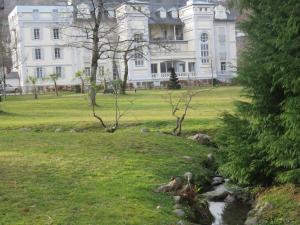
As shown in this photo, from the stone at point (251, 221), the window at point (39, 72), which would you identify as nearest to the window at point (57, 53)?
the window at point (39, 72)

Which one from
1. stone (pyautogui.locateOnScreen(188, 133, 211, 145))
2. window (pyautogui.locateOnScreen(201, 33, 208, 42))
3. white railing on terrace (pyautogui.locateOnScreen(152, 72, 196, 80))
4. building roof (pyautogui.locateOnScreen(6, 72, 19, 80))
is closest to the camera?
stone (pyautogui.locateOnScreen(188, 133, 211, 145))

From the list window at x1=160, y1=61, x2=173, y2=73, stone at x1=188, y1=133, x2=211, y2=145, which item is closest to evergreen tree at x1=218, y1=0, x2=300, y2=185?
stone at x1=188, y1=133, x2=211, y2=145

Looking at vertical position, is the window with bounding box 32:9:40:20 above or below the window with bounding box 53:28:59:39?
above

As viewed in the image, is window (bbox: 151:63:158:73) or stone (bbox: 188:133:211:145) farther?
window (bbox: 151:63:158:73)

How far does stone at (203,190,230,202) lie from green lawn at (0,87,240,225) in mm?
1003

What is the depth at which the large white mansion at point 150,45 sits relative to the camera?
244ft

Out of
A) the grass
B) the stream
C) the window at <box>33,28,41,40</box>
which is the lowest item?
the stream

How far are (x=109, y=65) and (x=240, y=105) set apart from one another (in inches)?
2624

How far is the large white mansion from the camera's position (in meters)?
74.5

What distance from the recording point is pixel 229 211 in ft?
36.8

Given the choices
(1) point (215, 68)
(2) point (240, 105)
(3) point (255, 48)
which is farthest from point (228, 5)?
(1) point (215, 68)

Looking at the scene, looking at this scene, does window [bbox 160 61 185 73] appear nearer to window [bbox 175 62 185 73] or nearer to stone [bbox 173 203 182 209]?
window [bbox 175 62 185 73]

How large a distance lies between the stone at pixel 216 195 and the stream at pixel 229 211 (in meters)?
0.14

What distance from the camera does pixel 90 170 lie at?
12.4 metres
